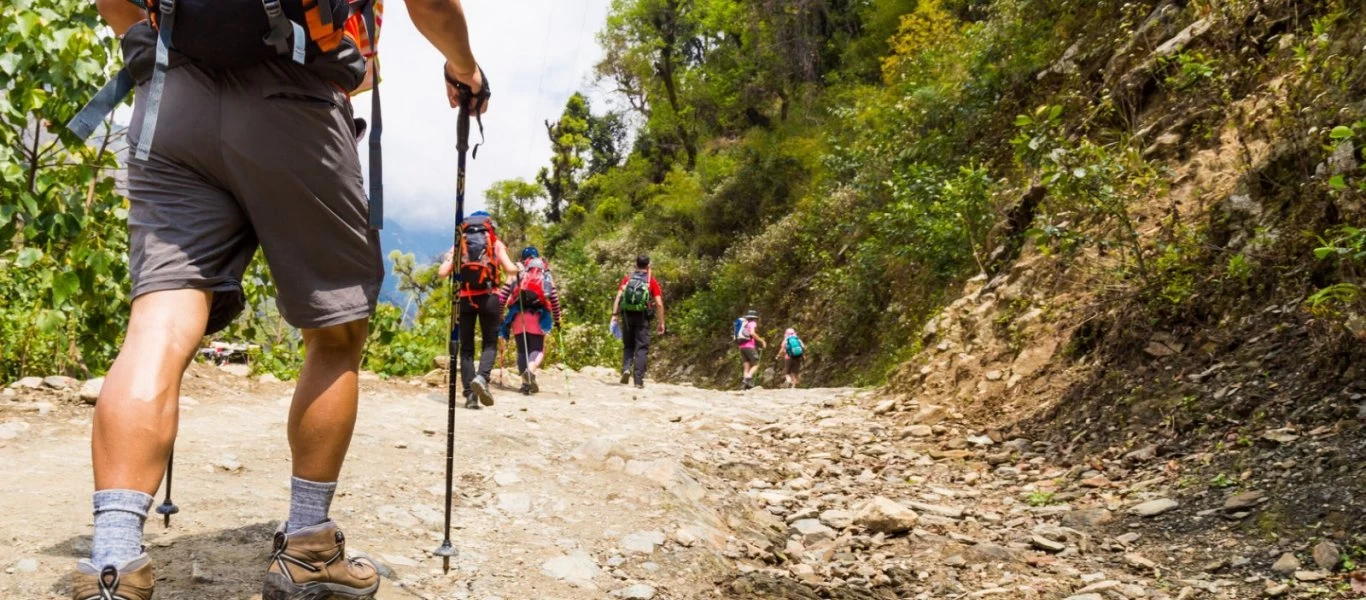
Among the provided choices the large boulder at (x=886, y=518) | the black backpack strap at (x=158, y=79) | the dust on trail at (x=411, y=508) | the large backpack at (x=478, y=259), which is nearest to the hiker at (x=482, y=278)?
the large backpack at (x=478, y=259)

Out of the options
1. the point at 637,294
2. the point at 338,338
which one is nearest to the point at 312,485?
the point at 338,338

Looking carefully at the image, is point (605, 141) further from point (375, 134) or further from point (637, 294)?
point (375, 134)

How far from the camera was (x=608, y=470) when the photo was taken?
4.80m

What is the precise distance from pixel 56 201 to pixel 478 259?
11.7ft

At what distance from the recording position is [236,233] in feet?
7.45

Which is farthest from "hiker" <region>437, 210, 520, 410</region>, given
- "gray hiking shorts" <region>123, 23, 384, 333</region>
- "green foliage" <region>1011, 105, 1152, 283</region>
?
"gray hiking shorts" <region>123, 23, 384, 333</region>

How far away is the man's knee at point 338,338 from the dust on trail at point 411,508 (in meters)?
0.75

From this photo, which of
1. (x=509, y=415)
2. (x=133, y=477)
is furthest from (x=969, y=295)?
(x=133, y=477)

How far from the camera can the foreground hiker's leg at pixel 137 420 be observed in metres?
1.89

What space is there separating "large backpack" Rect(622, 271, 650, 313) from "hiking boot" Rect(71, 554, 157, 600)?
33.7ft

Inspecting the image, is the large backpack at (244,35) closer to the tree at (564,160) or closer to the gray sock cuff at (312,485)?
the gray sock cuff at (312,485)

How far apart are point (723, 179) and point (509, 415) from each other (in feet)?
86.5

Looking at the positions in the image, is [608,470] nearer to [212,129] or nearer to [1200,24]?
[212,129]

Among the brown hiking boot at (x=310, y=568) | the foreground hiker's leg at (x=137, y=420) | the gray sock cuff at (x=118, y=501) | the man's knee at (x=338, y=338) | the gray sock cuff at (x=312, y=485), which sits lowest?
the brown hiking boot at (x=310, y=568)
